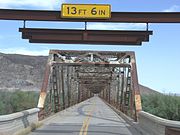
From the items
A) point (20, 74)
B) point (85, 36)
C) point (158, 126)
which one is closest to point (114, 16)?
point (85, 36)

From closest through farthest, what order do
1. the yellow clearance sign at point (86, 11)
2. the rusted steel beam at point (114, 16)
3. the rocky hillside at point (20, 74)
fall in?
the yellow clearance sign at point (86, 11) → the rusted steel beam at point (114, 16) → the rocky hillside at point (20, 74)

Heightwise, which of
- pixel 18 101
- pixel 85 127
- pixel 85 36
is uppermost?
pixel 85 36

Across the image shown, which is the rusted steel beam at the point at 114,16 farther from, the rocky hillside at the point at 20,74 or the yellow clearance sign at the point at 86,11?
the rocky hillside at the point at 20,74

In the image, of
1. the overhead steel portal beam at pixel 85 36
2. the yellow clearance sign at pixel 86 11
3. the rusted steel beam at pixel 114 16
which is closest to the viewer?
the yellow clearance sign at pixel 86 11

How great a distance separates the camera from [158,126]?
20.0m

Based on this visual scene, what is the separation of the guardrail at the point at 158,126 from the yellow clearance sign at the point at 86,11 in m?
5.00

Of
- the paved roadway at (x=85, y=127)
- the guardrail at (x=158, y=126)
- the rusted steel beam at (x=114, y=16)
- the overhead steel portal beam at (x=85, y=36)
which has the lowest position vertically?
the paved roadway at (x=85, y=127)

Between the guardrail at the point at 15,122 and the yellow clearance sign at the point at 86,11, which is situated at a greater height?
the yellow clearance sign at the point at 86,11

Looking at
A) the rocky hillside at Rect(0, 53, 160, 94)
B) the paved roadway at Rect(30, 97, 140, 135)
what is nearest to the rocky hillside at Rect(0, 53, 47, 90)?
the rocky hillside at Rect(0, 53, 160, 94)

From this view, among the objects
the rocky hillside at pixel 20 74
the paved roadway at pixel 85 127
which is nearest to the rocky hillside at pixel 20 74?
the rocky hillside at pixel 20 74

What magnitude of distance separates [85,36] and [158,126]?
5.39 meters

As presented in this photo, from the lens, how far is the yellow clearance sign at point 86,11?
66.1 ft

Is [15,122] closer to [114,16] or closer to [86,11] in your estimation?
[86,11]

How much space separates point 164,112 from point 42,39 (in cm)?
2762
